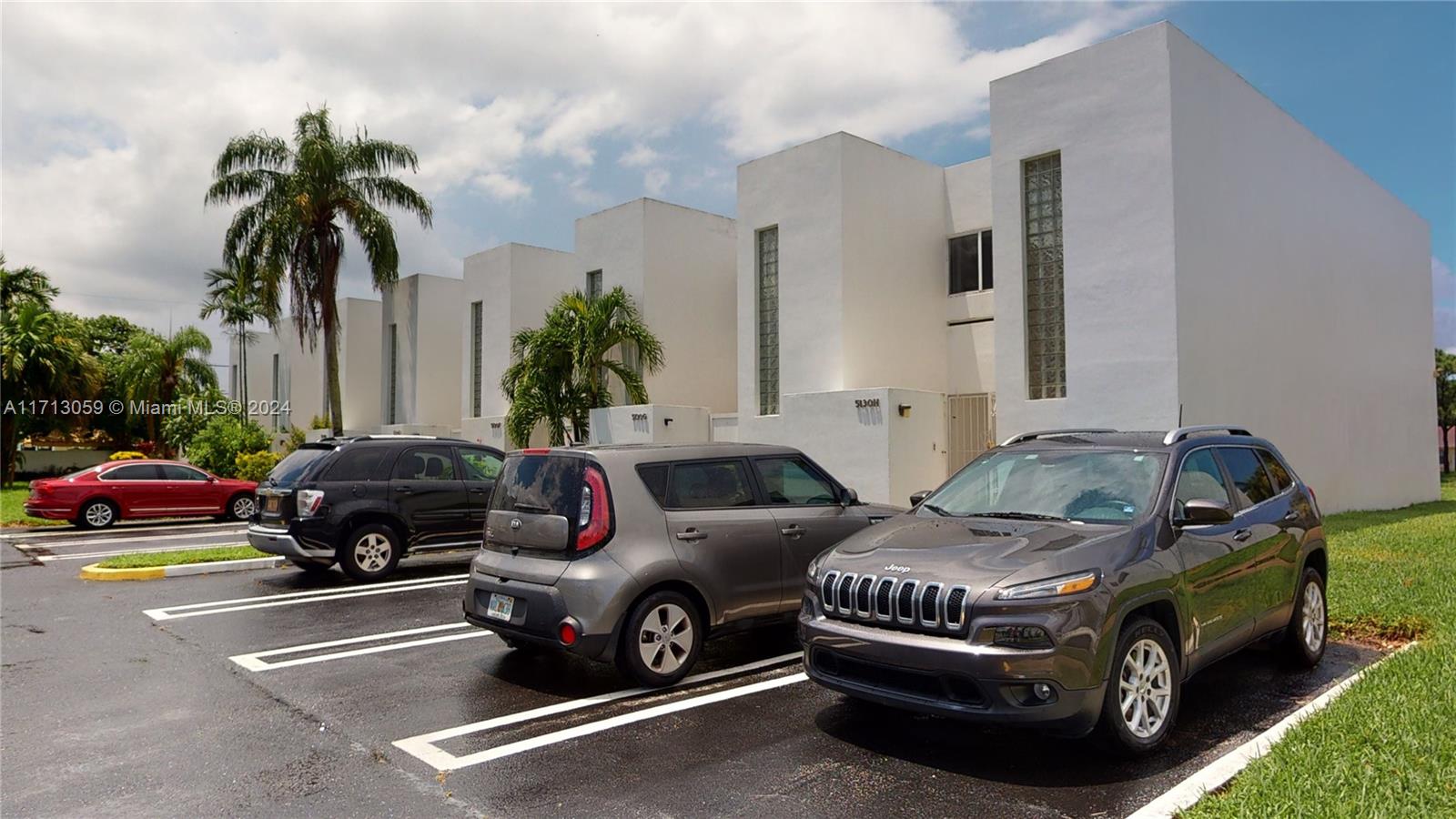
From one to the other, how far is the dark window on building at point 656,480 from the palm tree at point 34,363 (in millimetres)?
31920

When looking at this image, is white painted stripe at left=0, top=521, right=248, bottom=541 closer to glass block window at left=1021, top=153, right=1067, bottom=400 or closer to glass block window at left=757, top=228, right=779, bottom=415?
glass block window at left=757, top=228, right=779, bottom=415

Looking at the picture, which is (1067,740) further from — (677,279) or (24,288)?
(24,288)

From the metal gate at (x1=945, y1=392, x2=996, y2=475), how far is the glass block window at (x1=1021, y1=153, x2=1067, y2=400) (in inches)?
77.7

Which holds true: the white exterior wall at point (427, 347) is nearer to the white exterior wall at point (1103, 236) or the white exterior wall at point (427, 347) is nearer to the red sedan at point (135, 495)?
the red sedan at point (135, 495)

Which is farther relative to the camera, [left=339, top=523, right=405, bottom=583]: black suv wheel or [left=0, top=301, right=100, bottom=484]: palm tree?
[left=0, top=301, right=100, bottom=484]: palm tree

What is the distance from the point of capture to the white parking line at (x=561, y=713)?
5.02 metres

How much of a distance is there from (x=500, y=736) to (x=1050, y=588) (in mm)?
3176

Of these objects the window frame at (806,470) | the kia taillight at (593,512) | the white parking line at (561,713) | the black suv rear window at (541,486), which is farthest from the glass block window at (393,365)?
the white parking line at (561,713)

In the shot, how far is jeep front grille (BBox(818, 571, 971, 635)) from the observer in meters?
4.58

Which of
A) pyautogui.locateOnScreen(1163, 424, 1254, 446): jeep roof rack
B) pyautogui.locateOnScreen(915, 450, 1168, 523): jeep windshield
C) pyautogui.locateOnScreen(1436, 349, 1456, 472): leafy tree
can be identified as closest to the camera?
pyautogui.locateOnScreen(915, 450, 1168, 523): jeep windshield

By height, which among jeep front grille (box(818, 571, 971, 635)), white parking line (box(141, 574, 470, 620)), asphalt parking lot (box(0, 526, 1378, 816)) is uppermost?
jeep front grille (box(818, 571, 971, 635))

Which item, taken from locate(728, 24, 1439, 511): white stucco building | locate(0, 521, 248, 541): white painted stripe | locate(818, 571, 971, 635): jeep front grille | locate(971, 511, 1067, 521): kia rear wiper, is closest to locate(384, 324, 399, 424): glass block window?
locate(0, 521, 248, 541): white painted stripe

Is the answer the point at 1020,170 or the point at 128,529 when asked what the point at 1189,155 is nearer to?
the point at 1020,170

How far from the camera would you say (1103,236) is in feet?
45.4
